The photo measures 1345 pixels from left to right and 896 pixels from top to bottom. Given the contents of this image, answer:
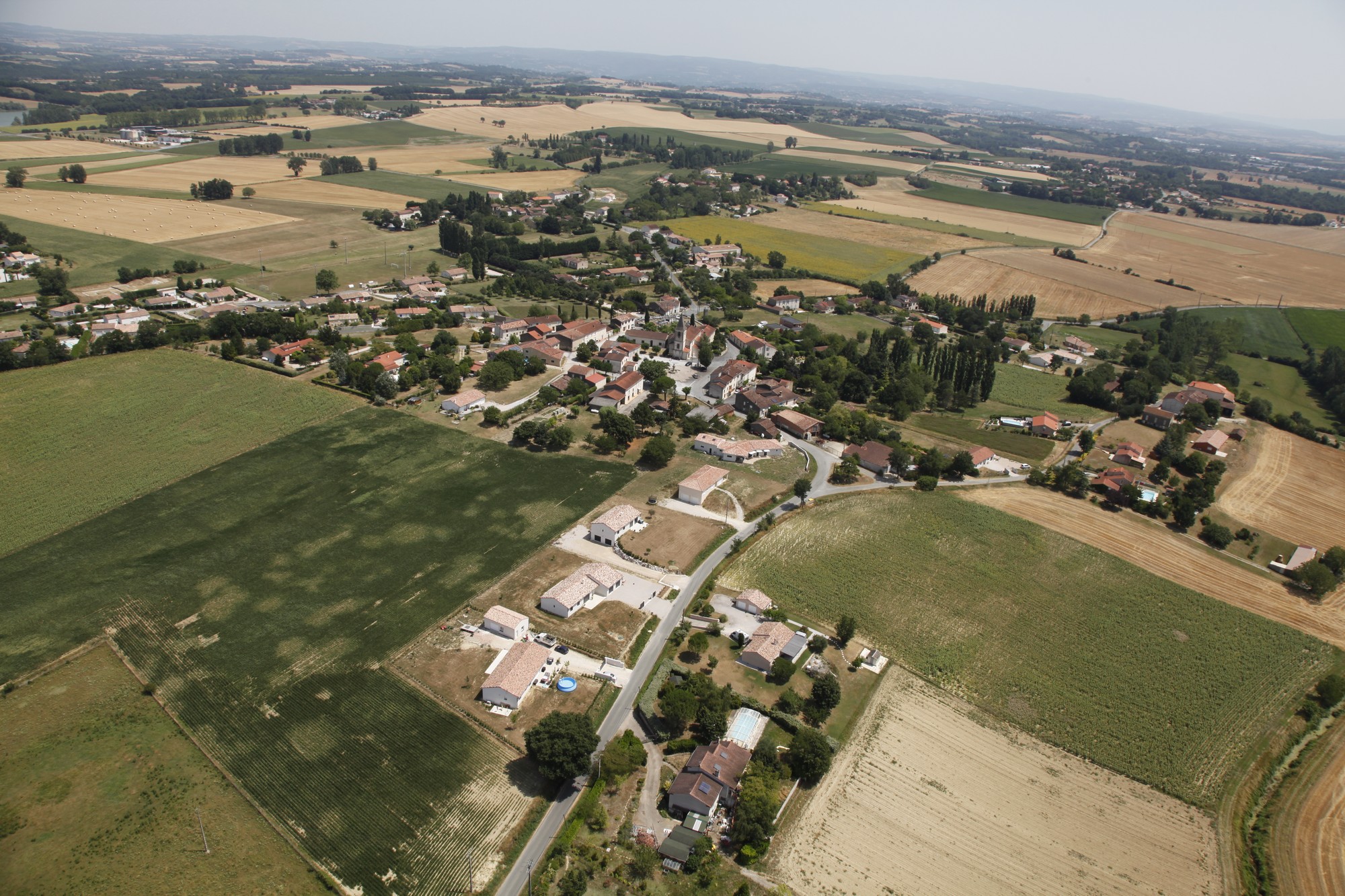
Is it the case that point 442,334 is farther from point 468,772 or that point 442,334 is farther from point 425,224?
point 425,224

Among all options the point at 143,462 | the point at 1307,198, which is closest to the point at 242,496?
the point at 143,462

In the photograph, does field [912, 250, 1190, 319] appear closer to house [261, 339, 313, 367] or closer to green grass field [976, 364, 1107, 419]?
green grass field [976, 364, 1107, 419]

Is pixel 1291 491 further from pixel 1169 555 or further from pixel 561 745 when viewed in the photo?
pixel 561 745

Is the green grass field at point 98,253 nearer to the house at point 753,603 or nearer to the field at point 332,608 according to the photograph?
the field at point 332,608

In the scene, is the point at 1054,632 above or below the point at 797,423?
below

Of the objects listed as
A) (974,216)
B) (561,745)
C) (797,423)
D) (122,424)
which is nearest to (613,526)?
(561,745)

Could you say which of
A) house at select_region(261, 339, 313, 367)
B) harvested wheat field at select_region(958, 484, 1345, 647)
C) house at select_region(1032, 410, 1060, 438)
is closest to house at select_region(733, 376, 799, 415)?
harvested wheat field at select_region(958, 484, 1345, 647)

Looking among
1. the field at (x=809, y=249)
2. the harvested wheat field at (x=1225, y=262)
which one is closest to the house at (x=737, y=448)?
the field at (x=809, y=249)
